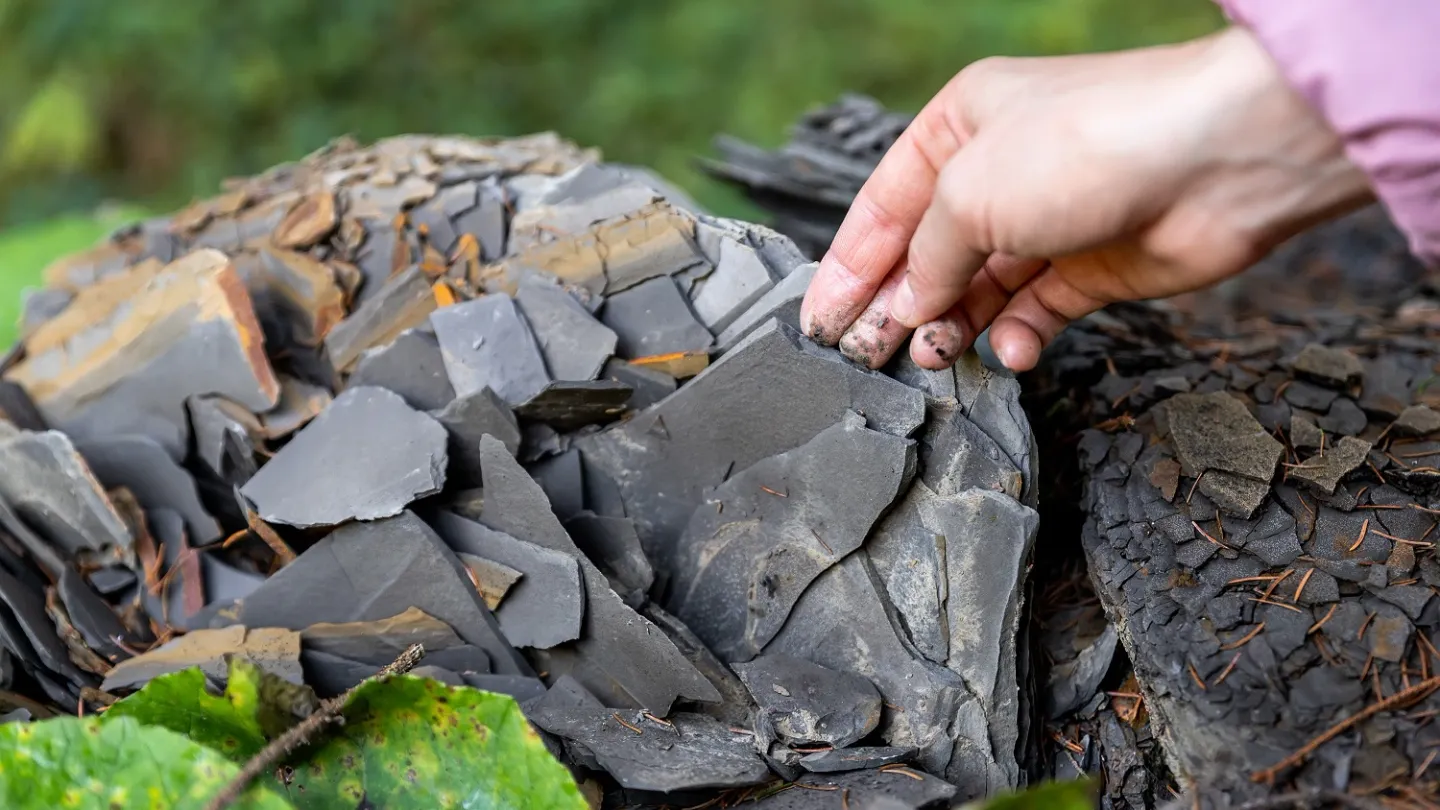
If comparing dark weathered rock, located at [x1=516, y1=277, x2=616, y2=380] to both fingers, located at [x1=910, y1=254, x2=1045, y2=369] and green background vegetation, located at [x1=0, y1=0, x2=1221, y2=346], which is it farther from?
green background vegetation, located at [x1=0, y1=0, x2=1221, y2=346]

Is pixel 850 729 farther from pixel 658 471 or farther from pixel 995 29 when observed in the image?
pixel 995 29

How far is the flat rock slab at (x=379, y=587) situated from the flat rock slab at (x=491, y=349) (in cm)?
29

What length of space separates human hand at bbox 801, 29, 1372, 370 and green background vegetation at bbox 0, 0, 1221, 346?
308 centimetres

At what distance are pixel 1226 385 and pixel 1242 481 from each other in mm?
355

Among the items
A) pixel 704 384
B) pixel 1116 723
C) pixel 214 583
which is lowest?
pixel 1116 723

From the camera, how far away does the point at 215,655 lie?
171 centimetres

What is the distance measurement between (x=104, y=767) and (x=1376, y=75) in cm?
171

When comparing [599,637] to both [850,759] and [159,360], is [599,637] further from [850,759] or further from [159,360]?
[159,360]

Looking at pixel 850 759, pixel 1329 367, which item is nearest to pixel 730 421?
pixel 850 759

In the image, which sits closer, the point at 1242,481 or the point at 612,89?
the point at 1242,481

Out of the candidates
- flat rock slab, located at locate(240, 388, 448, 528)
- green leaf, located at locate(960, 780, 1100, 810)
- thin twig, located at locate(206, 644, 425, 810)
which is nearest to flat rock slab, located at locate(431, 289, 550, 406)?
flat rock slab, located at locate(240, 388, 448, 528)

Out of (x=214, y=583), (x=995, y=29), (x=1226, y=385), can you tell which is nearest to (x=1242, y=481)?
(x=1226, y=385)

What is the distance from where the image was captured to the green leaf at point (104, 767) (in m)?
1.25

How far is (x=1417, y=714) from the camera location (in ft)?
4.13
